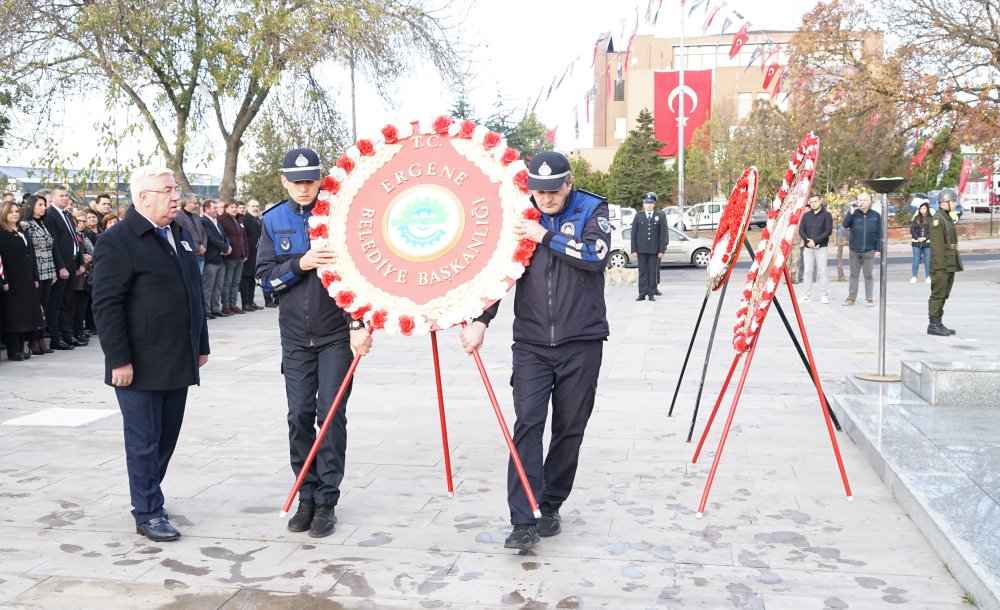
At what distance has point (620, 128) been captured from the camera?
86.5 metres

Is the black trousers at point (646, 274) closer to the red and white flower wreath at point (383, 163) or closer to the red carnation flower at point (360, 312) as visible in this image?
the red and white flower wreath at point (383, 163)

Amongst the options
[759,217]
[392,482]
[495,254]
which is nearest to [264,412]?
[392,482]

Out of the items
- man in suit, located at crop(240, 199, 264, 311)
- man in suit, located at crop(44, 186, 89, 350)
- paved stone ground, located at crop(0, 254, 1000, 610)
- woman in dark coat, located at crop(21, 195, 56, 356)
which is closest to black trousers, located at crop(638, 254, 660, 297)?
man in suit, located at crop(240, 199, 264, 311)

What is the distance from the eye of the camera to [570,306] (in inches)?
191

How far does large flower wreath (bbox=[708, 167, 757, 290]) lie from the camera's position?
610 centimetres

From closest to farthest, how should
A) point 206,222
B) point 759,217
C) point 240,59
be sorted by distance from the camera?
1. point 206,222
2. point 240,59
3. point 759,217

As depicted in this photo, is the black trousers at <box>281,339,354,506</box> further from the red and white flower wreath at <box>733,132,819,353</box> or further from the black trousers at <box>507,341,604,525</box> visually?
the red and white flower wreath at <box>733,132,819,353</box>

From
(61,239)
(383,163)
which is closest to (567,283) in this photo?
(383,163)

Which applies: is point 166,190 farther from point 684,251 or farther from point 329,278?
point 684,251

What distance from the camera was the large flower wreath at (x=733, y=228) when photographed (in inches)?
240

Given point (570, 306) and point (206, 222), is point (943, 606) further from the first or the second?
point (206, 222)

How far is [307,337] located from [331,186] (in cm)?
79

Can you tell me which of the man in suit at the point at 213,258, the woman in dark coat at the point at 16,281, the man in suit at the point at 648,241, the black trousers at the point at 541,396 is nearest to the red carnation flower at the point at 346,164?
the black trousers at the point at 541,396

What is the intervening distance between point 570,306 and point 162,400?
7.19 feet
